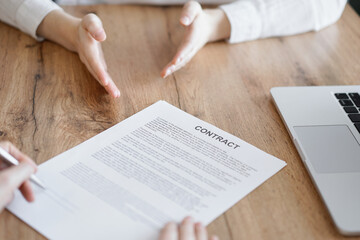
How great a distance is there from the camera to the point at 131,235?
0.53m

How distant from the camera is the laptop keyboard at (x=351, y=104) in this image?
29.5 inches

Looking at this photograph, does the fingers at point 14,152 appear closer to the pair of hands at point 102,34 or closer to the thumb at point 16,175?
the thumb at point 16,175

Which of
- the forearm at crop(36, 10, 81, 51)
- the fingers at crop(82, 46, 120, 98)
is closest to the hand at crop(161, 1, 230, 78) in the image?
the fingers at crop(82, 46, 120, 98)

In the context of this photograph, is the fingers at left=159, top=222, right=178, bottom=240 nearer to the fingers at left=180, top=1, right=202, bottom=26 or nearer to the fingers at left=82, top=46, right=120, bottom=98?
the fingers at left=82, top=46, right=120, bottom=98

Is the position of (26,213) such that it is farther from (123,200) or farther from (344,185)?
(344,185)

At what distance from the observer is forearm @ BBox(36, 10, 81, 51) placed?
2.98 feet

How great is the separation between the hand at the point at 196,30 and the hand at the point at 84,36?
12 centimetres

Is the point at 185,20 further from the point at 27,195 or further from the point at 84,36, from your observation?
the point at 27,195

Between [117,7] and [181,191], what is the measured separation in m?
0.64

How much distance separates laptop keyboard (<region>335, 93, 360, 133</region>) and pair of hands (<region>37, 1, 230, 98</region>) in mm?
310

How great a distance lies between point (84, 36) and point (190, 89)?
0.24 m

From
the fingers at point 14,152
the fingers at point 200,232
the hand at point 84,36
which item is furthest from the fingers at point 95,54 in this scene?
the fingers at point 200,232

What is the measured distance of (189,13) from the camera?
94cm

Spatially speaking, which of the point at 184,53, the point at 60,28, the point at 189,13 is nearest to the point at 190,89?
the point at 184,53
